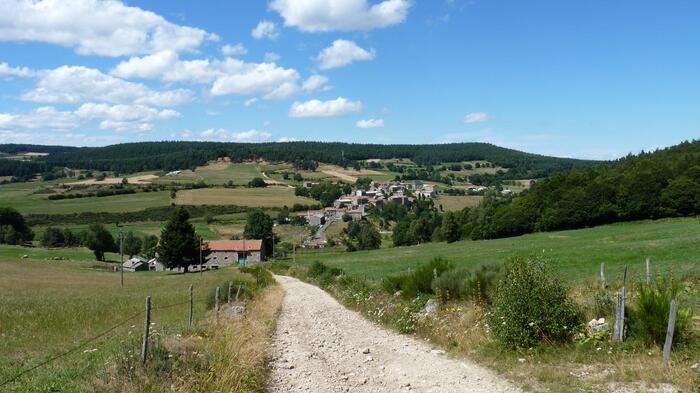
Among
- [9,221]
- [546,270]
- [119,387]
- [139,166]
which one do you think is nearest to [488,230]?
[546,270]

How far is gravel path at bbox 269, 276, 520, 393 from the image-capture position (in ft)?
30.0

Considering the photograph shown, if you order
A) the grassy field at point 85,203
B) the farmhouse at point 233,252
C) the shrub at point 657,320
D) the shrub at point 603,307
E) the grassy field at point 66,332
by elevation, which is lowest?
the farmhouse at point 233,252

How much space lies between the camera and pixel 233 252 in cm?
9269

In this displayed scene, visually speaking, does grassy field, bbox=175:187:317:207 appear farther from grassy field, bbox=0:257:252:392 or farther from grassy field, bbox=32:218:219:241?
grassy field, bbox=0:257:252:392

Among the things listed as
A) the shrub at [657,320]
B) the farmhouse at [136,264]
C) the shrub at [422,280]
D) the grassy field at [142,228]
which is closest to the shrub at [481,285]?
the shrub at [422,280]

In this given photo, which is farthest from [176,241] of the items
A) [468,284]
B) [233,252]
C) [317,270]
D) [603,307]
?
[603,307]

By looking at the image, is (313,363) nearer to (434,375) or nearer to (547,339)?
(434,375)

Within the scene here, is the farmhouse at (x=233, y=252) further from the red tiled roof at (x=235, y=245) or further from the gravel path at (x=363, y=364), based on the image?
the gravel path at (x=363, y=364)

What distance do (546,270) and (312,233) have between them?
10802cm

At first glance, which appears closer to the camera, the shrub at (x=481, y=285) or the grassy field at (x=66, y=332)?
the grassy field at (x=66, y=332)

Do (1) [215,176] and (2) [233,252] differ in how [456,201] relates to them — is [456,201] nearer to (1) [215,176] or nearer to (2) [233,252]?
(2) [233,252]

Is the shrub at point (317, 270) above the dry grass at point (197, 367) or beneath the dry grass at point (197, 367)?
beneath

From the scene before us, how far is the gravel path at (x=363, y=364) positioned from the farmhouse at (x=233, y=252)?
78.2 metres

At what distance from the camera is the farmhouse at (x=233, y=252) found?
91.8 metres
